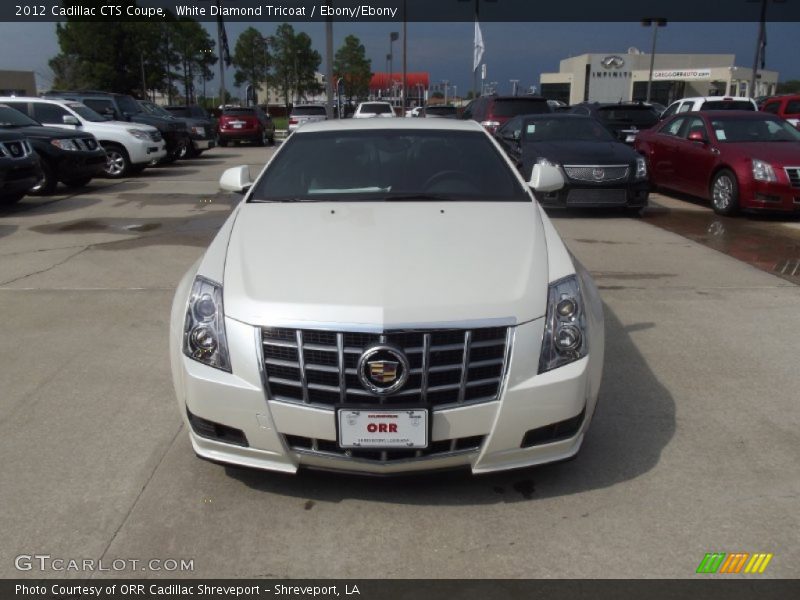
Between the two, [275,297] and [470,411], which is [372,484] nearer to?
[470,411]

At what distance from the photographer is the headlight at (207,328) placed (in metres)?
3.01

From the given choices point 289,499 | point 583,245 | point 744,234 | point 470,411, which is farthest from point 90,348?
point 744,234

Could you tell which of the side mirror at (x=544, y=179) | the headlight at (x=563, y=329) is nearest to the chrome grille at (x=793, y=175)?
the side mirror at (x=544, y=179)

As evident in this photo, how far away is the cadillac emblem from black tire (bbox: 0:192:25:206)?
1033 centimetres

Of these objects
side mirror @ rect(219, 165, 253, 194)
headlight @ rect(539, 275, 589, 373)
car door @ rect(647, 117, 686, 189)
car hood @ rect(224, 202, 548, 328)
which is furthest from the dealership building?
headlight @ rect(539, 275, 589, 373)

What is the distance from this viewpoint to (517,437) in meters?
2.96

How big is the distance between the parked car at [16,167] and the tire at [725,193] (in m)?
10.5

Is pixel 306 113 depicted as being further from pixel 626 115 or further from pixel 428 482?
pixel 428 482

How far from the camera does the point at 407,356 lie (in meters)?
2.86

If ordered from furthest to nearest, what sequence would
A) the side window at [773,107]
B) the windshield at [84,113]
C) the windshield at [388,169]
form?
the side window at [773,107] < the windshield at [84,113] < the windshield at [388,169]

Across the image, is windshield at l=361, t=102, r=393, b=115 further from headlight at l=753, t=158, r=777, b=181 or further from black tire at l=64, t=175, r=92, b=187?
headlight at l=753, t=158, r=777, b=181

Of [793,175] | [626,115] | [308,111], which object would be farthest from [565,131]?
[308,111]

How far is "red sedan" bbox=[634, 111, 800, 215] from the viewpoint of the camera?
33.6 feet
